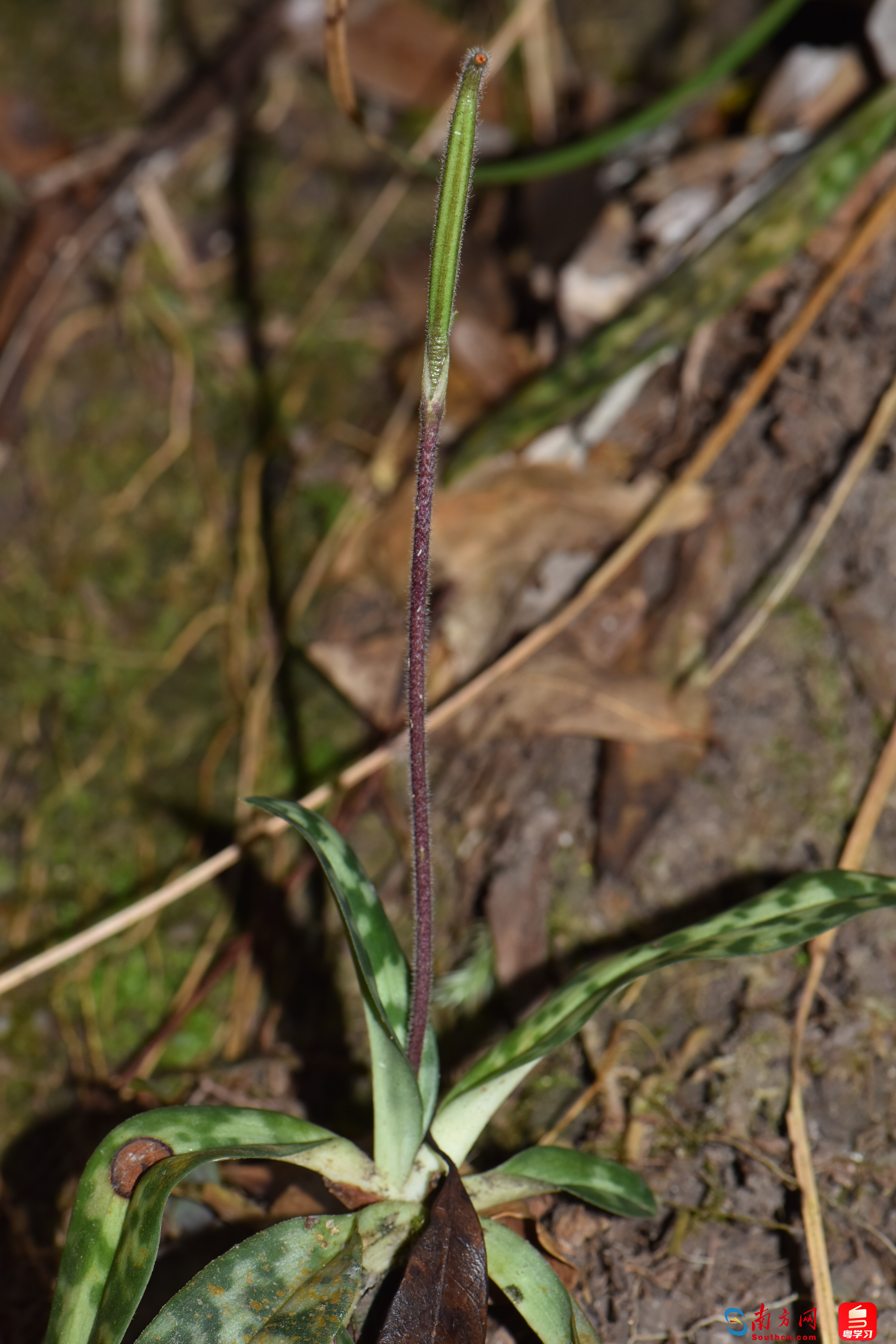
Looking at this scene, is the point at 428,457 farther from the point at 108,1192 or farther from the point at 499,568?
the point at 499,568

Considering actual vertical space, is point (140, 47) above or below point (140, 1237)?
above

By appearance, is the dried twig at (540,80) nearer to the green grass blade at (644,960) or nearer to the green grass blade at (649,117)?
the green grass blade at (649,117)

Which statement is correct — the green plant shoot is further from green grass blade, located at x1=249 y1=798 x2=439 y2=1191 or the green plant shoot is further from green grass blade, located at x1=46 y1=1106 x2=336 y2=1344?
green grass blade, located at x1=46 y1=1106 x2=336 y2=1344

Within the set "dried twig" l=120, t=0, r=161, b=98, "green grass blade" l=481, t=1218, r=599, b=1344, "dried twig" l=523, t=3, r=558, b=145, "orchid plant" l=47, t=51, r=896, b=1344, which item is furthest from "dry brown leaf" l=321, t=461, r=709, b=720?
"dried twig" l=120, t=0, r=161, b=98

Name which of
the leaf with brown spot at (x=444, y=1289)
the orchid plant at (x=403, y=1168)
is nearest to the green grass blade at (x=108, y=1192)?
the orchid plant at (x=403, y=1168)

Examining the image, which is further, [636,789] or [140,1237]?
[636,789]

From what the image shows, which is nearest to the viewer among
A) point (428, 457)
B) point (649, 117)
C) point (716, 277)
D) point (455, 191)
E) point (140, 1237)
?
point (455, 191)

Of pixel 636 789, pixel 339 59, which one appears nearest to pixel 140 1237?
pixel 636 789

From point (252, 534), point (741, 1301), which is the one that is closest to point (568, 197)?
point (252, 534)
